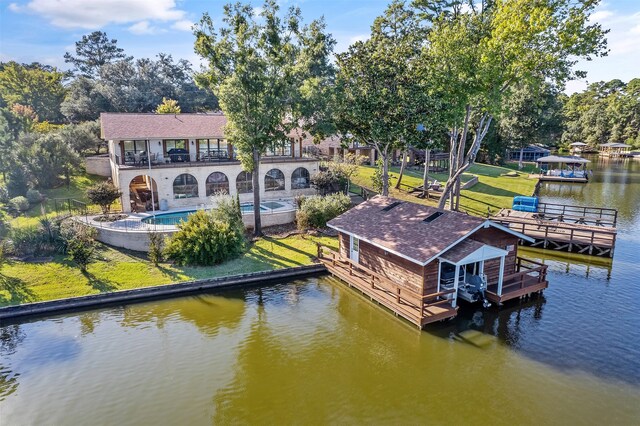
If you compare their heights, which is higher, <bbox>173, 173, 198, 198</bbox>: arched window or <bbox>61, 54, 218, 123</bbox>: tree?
<bbox>61, 54, 218, 123</bbox>: tree

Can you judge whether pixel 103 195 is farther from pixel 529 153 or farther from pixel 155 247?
pixel 529 153

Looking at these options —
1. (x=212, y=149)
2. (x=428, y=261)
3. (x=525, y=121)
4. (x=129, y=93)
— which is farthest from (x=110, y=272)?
(x=525, y=121)

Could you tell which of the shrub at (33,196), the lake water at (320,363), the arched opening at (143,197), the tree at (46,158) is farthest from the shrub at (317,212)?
the tree at (46,158)

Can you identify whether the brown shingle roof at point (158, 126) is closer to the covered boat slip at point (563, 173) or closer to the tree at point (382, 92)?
the tree at point (382, 92)

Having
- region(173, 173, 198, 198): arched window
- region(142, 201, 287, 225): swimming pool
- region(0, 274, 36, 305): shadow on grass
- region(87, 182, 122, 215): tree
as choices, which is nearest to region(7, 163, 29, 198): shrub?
region(87, 182, 122, 215): tree

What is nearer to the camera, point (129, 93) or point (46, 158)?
point (46, 158)

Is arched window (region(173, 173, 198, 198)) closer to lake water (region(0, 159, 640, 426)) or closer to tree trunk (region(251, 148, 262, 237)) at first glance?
tree trunk (region(251, 148, 262, 237))

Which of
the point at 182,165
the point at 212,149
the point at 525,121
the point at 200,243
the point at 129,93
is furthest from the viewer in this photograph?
the point at 525,121
